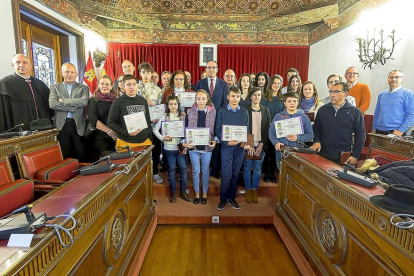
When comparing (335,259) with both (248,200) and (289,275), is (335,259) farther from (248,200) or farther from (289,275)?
(248,200)

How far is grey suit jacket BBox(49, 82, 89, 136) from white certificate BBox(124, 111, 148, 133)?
34.3 inches

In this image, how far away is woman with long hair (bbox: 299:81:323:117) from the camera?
3137mm

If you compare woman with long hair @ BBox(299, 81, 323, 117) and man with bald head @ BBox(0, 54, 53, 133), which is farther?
woman with long hair @ BBox(299, 81, 323, 117)

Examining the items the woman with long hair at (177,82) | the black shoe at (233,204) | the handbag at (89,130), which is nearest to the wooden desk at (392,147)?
the black shoe at (233,204)

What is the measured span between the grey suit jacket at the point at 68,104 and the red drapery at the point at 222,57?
3.84m

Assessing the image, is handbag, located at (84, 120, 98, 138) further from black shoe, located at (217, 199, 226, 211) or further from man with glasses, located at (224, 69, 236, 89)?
man with glasses, located at (224, 69, 236, 89)

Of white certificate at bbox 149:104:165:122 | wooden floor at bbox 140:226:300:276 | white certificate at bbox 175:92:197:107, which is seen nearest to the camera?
wooden floor at bbox 140:226:300:276

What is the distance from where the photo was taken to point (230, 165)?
2713mm

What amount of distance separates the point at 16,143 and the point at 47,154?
29 centimetres

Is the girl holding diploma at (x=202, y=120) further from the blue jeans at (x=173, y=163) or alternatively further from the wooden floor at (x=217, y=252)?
the wooden floor at (x=217, y=252)

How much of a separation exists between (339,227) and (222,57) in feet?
19.4

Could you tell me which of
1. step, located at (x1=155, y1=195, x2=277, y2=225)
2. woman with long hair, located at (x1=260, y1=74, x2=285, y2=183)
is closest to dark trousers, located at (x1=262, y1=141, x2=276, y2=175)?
woman with long hair, located at (x1=260, y1=74, x2=285, y2=183)

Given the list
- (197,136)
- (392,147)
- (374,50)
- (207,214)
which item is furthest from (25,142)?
(374,50)

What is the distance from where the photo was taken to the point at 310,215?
184 cm
